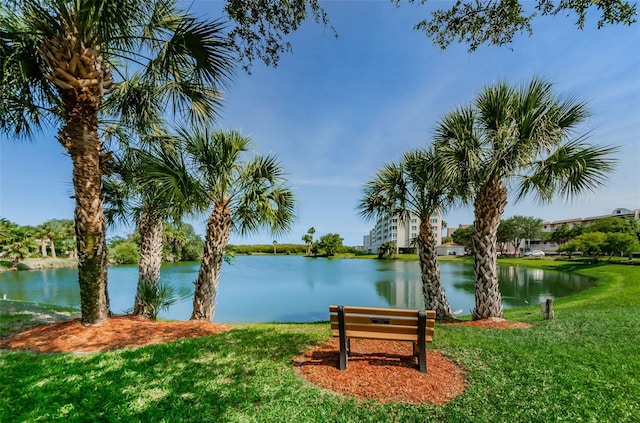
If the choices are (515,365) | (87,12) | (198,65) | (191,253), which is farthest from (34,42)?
(191,253)

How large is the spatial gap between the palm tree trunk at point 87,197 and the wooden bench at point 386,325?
4.56 m

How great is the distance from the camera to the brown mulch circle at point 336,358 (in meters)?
3.13

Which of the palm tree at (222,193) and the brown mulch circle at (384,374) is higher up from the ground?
the palm tree at (222,193)

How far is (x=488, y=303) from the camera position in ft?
23.2

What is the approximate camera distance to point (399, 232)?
219ft

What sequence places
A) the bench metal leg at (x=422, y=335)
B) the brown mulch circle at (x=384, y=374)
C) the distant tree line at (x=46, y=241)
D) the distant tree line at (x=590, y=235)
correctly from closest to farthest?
the brown mulch circle at (x=384, y=374), the bench metal leg at (x=422, y=335), the distant tree line at (x=46, y=241), the distant tree line at (x=590, y=235)

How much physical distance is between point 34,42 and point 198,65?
9.00 ft

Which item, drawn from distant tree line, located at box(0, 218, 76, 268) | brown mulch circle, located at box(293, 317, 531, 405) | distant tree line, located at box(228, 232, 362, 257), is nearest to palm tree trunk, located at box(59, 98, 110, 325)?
brown mulch circle, located at box(293, 317, 531, 405)

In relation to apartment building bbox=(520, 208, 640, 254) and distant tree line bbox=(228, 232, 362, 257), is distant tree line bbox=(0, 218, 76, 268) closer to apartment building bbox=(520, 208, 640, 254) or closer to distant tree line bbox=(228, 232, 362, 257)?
distant tree line bbox=(228, 232, 362, 257)

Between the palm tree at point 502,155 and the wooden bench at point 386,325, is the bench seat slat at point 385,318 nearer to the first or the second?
the wooden bench at point 386,325

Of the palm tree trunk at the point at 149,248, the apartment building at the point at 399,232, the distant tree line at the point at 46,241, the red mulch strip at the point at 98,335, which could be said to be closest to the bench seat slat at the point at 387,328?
the red mulch strip at the point at 98,335

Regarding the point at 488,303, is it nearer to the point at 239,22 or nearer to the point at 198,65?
the point at 239,22

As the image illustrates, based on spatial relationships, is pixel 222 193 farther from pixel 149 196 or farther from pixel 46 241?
pixel 46 241

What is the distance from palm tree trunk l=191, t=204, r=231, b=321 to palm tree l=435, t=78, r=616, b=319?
5.60m
